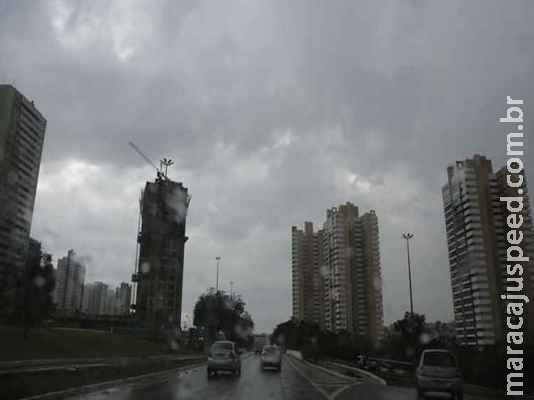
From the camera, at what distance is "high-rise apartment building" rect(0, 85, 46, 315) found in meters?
65.8

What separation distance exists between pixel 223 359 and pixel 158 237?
1393 inches

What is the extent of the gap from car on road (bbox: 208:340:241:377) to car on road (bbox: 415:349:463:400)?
13.4 meters

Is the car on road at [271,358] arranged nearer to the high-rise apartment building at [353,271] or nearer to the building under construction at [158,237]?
the building under construction at [158,237]

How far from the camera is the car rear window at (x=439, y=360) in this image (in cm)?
1922

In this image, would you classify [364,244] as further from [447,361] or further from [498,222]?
[447,361]

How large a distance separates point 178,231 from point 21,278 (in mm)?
28097

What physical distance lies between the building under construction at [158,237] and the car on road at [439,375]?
42.2 meters

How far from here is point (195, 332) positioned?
107 m

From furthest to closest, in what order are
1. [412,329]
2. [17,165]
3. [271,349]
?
[17,165], [412,329], [271,349]

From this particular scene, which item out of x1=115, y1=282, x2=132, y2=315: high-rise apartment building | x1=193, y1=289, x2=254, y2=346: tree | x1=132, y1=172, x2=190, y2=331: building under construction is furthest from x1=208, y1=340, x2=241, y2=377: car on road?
x1=115, y1=282, x2=132, y2=315: high-rise apartment building

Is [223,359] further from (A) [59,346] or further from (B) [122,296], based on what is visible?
(B) [122,296]

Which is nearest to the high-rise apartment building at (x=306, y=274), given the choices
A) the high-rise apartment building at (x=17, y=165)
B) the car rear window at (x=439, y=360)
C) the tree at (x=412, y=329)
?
the high-rise apartment building at (x=17, y=165)

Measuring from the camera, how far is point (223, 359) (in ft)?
99.3

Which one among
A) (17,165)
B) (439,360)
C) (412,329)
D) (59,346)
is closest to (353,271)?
(412,329)
